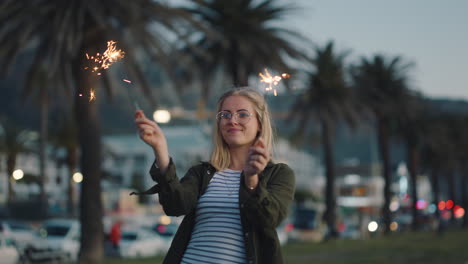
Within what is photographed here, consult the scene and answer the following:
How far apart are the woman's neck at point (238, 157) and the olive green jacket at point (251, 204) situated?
5.6 inches

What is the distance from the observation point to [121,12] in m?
17.2

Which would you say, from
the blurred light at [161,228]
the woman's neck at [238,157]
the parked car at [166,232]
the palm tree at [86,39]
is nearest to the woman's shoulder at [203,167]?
the woman's neck at [238,157]

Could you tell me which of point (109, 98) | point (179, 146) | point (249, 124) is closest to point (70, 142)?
point (109, 98)

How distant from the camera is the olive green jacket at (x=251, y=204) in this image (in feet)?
10.2

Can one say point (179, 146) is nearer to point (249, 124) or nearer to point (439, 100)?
point (439, 100)

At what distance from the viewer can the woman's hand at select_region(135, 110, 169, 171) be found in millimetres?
2922

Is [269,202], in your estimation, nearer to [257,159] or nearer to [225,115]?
[257,159]

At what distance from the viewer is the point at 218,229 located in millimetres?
3287

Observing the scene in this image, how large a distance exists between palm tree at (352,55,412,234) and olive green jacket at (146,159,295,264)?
39.7 meters

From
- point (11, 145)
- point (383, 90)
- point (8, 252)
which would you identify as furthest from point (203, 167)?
point (11, 145)

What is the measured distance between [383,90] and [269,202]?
4323 centimetres

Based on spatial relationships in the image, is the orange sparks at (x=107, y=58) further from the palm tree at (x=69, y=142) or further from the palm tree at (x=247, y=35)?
the palm tree at (x=69, y=142)

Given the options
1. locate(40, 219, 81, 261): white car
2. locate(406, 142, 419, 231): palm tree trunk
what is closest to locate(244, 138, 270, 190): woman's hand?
locate(40, 219, 81, 261): white car

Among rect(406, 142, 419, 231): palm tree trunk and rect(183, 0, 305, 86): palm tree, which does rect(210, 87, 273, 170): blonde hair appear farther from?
rect(406, 142, 419, 231): palm tree trunk
